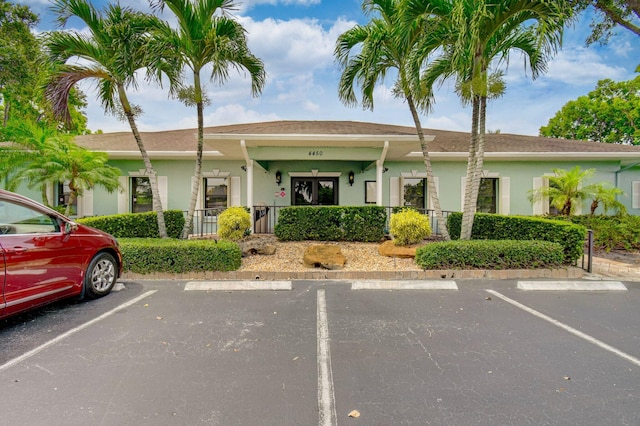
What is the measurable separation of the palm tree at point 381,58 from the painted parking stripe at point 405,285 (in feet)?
8.46

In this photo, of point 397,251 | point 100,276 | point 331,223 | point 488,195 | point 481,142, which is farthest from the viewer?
point 488,195

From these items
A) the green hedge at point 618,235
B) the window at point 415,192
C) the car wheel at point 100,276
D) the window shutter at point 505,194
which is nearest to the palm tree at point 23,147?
the car wheel at point 100,276

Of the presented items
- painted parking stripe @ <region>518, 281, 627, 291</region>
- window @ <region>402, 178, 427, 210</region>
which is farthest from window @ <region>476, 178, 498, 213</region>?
painted parking stripe @ <region>518, 281, 627, 291</region>

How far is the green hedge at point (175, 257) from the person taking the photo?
217 inches

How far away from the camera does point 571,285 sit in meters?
5.09

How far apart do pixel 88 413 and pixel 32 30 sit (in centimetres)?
2094

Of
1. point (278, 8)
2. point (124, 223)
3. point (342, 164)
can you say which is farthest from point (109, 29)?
point (342, 164)

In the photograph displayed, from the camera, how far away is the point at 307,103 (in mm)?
15633

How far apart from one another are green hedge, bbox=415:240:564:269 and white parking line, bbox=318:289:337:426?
10.1 ft

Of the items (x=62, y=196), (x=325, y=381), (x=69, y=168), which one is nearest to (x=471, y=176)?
(x=325, y=381)

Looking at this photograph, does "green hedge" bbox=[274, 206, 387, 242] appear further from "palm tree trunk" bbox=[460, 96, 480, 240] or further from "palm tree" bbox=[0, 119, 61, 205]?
"palm tree" bbox=[0, 119, 61, 205]

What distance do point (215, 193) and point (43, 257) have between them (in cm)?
772

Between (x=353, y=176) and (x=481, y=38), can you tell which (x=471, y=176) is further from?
(x=353, y=176)

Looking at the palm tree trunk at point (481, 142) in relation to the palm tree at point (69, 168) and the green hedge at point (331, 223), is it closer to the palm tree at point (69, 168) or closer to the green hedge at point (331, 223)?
the green hedge at point (331, 223)
